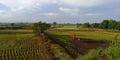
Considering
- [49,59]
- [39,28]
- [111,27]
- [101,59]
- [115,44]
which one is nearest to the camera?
[101,59]

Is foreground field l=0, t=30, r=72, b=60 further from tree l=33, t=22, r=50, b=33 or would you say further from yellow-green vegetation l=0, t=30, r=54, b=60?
tree l=33, t=22, r=50, b=33

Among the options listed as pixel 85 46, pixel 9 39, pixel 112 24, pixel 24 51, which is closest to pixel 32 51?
pixel 24 51

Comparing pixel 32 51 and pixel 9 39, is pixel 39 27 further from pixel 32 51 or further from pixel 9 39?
pixel 32 51

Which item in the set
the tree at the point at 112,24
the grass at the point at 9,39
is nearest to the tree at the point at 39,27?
the grass at the point at 9,39

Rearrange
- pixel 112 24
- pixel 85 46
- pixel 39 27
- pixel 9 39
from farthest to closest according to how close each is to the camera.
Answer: pixel 112 24, pixel 39 27, pixel 9 39, pixel 85 46

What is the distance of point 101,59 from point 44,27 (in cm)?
8211

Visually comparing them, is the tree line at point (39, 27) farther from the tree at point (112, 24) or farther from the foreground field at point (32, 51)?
the tree at point (112, 24)

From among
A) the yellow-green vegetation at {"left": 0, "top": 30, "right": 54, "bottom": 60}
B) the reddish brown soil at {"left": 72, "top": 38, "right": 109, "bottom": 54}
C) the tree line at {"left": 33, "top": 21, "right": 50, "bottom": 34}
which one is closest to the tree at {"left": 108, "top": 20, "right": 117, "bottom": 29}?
the tree line at {"left": 33, "top": 21, "right": 50, "bottom": 34}

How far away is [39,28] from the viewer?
8956 centimetres

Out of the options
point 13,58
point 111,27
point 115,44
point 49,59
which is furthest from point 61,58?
point 111,27

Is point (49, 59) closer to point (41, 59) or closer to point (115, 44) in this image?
point (41, 59)

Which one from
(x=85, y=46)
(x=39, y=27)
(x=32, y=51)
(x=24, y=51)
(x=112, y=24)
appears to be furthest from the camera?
(x=112, y=24)

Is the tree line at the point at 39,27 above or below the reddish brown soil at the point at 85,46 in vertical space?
above

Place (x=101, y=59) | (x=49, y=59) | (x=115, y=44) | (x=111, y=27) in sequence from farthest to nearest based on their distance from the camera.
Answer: (x=111, y=27)
(x=49, y=59)
(x=115, y=44)
(x=101, y=59)
